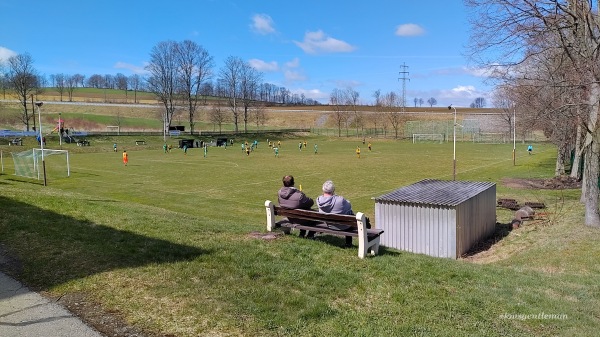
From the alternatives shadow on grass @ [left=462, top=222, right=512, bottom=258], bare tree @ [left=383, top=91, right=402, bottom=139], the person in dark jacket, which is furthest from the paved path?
bare tree @ [left=383, top=91, right=402, bottom=139]

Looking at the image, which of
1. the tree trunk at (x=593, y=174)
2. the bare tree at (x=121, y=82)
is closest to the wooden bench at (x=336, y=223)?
the tree trunk at (x=593, y=174)

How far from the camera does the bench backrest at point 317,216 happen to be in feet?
25.2

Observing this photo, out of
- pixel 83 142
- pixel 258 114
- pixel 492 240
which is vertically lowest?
pixel 492 240

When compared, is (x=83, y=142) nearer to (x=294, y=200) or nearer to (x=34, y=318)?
(x=294, y=200)

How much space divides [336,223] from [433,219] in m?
4.87

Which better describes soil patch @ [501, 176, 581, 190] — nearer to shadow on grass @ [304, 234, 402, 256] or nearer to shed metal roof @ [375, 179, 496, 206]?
shed metal roof @ [375, 179, 496, 206]

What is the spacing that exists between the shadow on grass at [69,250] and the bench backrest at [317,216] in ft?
6.54

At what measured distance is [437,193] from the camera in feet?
42.2

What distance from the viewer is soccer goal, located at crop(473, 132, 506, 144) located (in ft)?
262

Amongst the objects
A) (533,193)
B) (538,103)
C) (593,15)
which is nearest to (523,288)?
(593,15)

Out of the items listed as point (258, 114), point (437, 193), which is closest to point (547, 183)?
point (437, 193)

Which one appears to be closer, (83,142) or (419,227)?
(419,227)

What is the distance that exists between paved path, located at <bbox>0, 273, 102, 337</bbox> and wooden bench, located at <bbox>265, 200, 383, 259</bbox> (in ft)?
13.7

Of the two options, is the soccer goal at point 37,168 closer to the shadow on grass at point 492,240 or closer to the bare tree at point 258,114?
the shadow on grass at point 492,240
